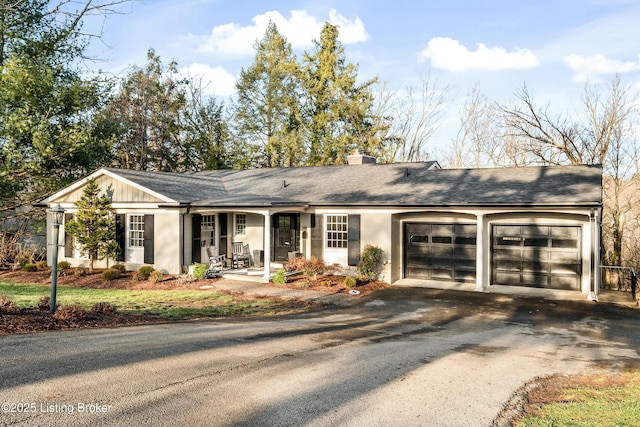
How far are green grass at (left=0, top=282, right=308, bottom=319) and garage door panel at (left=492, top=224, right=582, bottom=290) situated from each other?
776cm

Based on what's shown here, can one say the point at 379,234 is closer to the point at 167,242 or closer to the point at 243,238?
the point at 243,238

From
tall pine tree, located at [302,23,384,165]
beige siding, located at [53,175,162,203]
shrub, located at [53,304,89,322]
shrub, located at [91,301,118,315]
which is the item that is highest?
tall pine tree, located at [302,23,384,165]

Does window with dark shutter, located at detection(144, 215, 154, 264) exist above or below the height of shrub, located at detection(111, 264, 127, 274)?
above

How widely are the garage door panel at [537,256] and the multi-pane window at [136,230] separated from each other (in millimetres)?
13750

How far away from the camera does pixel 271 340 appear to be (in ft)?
27.8

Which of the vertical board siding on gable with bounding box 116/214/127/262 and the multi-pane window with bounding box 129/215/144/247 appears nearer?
the multi-pane window with bounding box 129/215/144/247

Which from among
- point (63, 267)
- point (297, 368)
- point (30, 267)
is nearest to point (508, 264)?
point (297, 368)

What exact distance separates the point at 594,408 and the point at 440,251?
1157cm

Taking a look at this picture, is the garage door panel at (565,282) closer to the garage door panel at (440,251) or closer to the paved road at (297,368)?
the garage door panel at (440,251)

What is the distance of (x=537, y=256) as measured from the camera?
1513 centimetres

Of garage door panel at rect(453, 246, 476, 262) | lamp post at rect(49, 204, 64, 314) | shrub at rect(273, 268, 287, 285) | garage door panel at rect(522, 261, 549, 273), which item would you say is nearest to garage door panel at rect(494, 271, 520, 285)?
garage door panel at rect(522, 261, 549, 273)

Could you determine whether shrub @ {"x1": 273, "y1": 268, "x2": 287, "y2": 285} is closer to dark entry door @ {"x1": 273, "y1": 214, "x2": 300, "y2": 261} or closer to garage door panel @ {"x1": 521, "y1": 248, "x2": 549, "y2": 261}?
dark entry door @ {"x1": 273, "y1": 214, "x2": 300, "y2": 261}

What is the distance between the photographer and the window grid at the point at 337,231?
688 inches

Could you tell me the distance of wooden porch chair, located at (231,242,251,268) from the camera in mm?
18750
